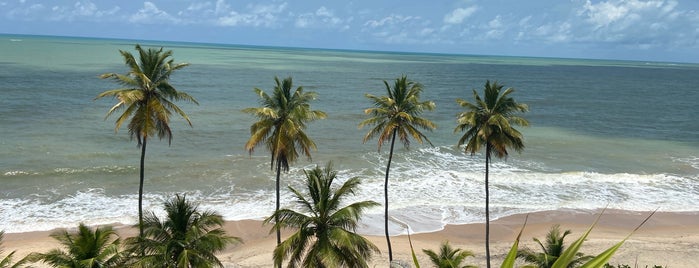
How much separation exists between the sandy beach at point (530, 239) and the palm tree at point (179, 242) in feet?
32.3

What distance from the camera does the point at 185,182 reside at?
41.0m

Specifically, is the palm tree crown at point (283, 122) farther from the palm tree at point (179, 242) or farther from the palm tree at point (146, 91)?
the palm tree at point (179, 242)

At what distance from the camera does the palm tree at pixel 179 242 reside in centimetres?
1537

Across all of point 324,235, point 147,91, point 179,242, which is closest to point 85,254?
point 179,242

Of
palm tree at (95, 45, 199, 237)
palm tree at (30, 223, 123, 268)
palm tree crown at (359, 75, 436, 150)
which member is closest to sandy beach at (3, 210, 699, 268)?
palm tree crown at (359, 75, 436, 150)

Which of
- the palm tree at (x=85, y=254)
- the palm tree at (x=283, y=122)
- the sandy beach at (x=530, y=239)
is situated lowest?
the sandy beach at (x=530, y=239)

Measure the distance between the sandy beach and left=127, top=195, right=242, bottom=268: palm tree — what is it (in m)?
9.85

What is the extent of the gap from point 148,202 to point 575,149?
43506mm

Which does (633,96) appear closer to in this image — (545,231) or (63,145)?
(545,231)

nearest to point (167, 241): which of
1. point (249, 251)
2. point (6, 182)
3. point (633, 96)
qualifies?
point (249, 251)

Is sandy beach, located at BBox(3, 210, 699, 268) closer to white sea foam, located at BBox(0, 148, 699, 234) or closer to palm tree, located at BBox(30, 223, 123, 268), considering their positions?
white sea foam, located at BBox(0, 148, 699, 234)

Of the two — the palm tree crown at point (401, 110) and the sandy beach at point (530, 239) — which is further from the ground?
the palm tree crown at point (401, 110)

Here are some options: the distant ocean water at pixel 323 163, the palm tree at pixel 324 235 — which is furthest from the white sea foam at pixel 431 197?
the palm tree at pixel 324 235

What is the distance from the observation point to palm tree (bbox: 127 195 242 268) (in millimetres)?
15367
